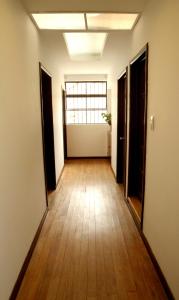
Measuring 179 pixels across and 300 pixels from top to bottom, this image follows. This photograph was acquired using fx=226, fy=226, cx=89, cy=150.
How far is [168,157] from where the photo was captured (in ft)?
5.57

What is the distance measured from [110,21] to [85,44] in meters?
1.22

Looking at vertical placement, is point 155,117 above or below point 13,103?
below

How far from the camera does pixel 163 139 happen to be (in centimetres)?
181

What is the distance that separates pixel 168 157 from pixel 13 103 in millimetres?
1300

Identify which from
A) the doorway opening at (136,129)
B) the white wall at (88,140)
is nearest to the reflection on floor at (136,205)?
the doorway opening at (136,129)

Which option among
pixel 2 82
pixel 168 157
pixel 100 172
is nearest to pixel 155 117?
pixel 168 157

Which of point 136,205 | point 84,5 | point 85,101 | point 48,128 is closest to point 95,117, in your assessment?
point 85,101

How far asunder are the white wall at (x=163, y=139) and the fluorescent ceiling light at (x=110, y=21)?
325mm

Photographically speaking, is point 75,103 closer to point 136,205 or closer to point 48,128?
point 48,128

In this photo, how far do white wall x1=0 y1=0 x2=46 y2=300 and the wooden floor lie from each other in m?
0.23

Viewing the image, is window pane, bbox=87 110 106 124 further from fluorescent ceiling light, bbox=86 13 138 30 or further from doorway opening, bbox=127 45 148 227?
fluorescent ceiling light, bbox=86 13 138 30

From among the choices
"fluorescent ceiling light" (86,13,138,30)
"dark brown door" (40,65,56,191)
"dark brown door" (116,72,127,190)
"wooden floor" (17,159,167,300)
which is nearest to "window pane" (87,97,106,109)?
"dark brown door" (116,72,127,190)

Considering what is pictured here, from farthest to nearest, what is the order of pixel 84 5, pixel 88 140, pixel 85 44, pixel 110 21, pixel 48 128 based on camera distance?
pixel 88 140 < pixel 48 128 < pixel 85 44 < pixel 110 21 < pixel 84 5

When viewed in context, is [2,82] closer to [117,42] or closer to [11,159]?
[11,159]
